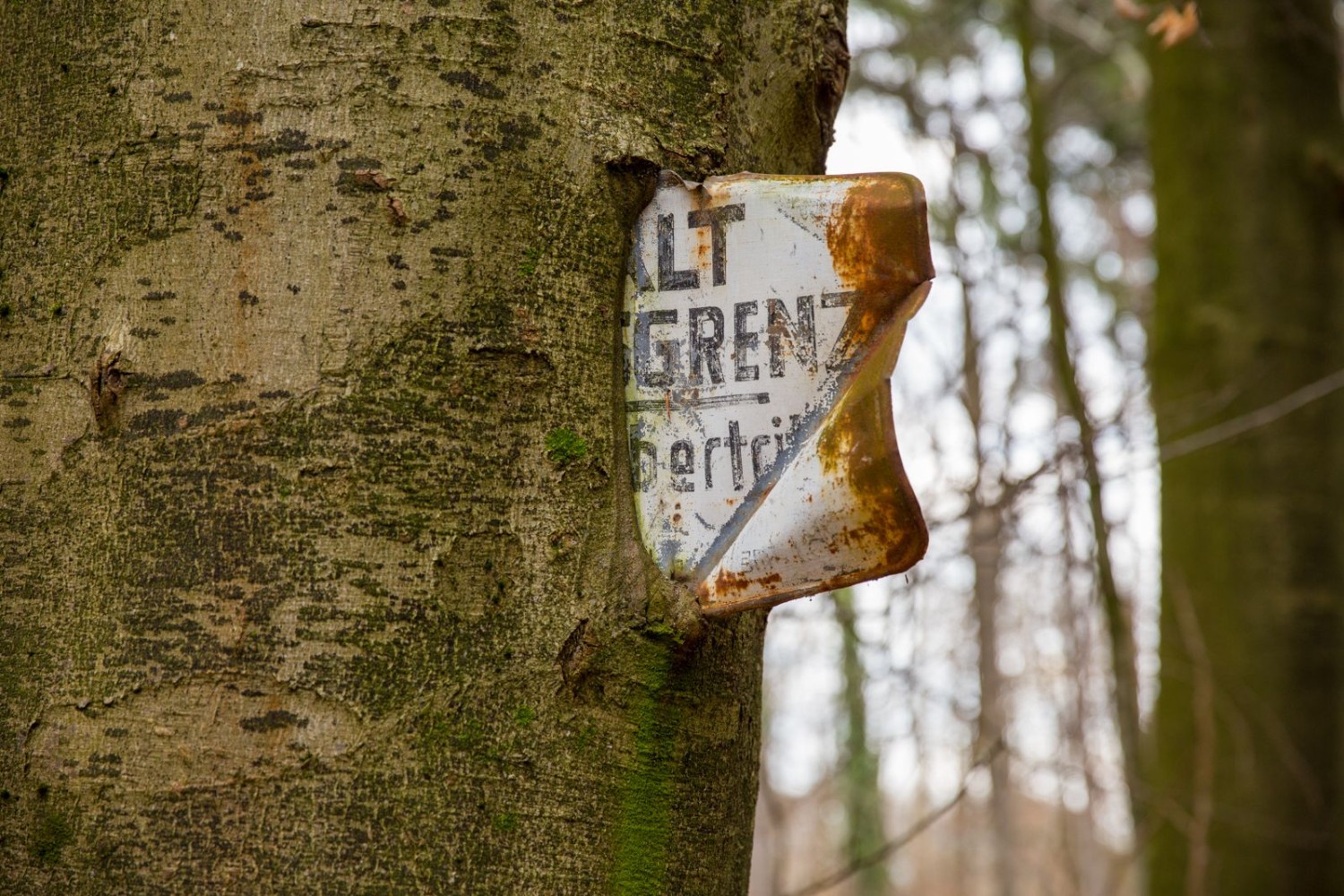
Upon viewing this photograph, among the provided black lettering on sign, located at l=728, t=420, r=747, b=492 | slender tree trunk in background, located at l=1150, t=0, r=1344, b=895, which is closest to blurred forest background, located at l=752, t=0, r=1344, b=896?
slender tree trunk in background, located at l=1150, t=0, r=1344, b=895

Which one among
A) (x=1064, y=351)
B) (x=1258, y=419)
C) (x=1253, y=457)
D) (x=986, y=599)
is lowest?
(x=986, y=599)

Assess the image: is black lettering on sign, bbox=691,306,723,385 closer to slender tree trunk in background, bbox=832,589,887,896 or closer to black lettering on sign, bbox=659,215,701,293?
black lettering on sign, bbox=659,215,701,293

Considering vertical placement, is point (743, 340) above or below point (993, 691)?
above

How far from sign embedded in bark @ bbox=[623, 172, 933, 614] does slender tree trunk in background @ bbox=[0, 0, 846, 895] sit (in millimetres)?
40

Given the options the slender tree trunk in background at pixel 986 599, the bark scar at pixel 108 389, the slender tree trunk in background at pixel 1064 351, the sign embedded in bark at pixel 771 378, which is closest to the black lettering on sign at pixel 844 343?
the sign embedded in bark at pixel 771 378

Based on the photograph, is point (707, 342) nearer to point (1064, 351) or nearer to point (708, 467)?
point (708, 467)

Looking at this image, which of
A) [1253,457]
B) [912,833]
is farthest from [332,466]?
[1253,457]

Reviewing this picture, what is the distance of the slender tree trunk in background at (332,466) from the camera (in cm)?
82

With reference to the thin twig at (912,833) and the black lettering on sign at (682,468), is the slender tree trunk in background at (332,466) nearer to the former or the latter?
the black lettering on sign at (682,468)

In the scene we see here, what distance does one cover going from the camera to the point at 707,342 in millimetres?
989

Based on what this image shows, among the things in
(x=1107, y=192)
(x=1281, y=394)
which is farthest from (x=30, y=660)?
(x=1107, y=192)

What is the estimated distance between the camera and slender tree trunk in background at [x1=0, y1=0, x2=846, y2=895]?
0.82 meters

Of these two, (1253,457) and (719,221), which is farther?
(1253,457)

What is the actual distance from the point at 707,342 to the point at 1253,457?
3.39m
